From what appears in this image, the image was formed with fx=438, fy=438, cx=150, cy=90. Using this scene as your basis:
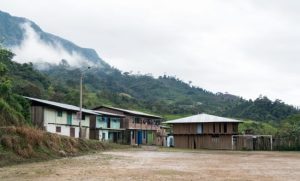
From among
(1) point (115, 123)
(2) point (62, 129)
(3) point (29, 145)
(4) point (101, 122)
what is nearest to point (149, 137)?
(1) point (115, 123)

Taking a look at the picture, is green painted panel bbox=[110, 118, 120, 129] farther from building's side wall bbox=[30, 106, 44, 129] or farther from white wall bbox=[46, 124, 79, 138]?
building's side wall bbox=[30, 106, 44, 129]

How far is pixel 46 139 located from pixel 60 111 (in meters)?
20.1

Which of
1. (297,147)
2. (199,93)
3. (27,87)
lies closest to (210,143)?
(297,147)

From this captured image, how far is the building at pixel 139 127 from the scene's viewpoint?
236ft

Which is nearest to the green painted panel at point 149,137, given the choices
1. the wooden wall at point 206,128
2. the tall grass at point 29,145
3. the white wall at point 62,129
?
the wooden wall at point 206,128

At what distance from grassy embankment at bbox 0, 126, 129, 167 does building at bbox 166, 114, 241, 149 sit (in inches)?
1166

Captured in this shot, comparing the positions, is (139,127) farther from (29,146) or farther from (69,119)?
(29,146)

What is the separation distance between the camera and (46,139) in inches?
1302

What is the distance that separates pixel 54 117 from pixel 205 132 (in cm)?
2330

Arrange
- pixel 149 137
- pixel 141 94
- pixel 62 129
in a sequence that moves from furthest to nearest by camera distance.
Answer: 1. pixel 141 94
2. pixel 149 137
3. pixel 62 129

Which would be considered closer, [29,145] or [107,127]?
[29,145]

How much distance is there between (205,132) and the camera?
64.1 m

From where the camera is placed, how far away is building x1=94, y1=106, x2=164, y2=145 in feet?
236

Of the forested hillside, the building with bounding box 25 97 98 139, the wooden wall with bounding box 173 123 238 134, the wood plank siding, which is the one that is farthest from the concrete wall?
the wood plank siding
